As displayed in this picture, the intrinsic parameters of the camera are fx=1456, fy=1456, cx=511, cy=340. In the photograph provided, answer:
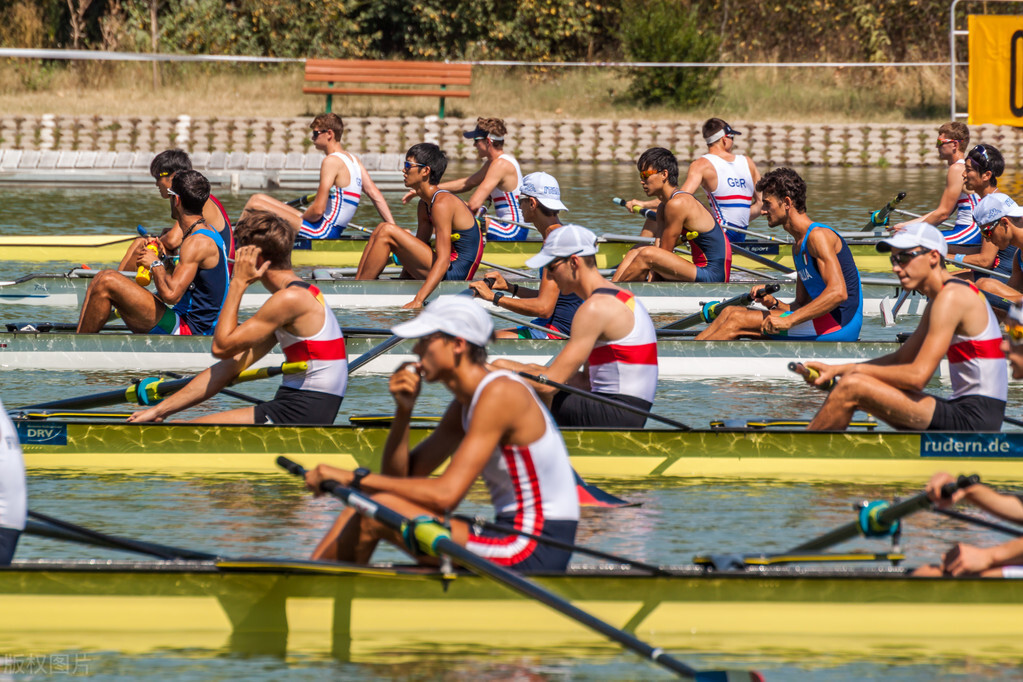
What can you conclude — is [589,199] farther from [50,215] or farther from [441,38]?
[441,38]

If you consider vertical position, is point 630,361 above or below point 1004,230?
below

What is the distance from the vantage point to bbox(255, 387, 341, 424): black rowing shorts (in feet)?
24.4

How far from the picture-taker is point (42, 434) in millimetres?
7648

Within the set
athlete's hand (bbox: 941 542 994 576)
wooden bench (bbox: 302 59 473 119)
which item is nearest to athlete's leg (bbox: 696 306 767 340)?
athlete's hand (bbox: 941 542 994 576)

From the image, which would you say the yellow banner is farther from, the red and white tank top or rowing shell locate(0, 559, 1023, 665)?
the red and white tank top

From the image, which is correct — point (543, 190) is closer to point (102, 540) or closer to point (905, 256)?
point (905, 256)

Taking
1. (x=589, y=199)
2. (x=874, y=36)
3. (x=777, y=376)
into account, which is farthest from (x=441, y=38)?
(x=777, y=376)

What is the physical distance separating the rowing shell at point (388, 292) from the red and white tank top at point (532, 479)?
7.07m

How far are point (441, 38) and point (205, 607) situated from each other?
87.0 ft

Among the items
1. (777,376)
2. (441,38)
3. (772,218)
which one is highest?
(441,38)

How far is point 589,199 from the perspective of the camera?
20.7 m

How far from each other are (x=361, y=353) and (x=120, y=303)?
1.71 metres

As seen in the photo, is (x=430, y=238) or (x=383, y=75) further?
(x=383, y=75)

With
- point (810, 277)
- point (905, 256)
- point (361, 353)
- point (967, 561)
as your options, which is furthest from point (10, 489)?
point (810, 277)
